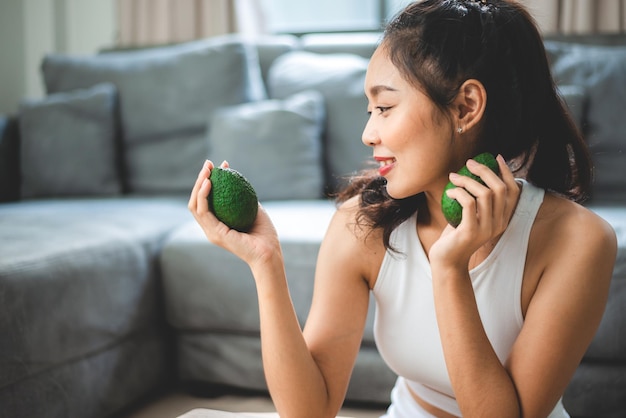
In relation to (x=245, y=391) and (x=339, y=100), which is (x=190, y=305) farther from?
(x=339, y=100)

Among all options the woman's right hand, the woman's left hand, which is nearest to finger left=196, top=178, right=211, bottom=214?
the woman's right hand

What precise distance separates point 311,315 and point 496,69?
621mm

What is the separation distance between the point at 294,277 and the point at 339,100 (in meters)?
1.08

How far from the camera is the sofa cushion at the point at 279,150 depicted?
2.95m

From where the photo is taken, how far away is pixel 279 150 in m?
2.95

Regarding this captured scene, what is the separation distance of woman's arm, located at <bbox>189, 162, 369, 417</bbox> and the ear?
1.12 feet

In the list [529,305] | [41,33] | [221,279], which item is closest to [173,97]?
[221,279]

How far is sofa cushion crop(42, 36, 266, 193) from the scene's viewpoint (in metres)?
3.36

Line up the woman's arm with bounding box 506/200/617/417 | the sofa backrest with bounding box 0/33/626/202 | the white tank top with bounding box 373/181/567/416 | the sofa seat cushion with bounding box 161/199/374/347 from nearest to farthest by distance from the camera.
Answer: the woman's arm with bounding box 506/200/617/417 → the white tank top with bounding box 373/181/567/416 → the sofa seat cushion with bounding box 161/199/374/347 → the sofa backrest with bounding box 0/33/626/202


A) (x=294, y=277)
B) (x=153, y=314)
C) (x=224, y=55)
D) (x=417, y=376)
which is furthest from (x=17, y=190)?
(x=417, y=376)

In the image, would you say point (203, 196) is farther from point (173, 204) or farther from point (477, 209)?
point (173, 204)

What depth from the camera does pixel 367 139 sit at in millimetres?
1306

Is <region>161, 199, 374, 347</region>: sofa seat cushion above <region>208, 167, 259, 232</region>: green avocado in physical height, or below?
below

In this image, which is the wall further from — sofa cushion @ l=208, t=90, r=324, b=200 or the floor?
the floor
